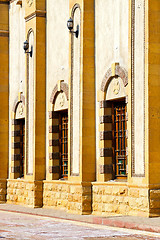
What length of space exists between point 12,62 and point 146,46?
→ 1325 centimetres

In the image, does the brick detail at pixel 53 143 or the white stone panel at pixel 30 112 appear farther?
the white stone panel at pixel 30 112

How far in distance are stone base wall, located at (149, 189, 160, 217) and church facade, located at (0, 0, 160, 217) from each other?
0.03 meters

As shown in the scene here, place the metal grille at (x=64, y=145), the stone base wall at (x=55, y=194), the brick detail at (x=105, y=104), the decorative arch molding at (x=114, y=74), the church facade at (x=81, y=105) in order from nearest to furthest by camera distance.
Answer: the church facade at (x=81, y=105), the decorative arch molding at (x=114, y=74), the brick detail at (x=105, y=104), the stone base wall at (x=55, y=194), the metal grille at (x=64, y=145)

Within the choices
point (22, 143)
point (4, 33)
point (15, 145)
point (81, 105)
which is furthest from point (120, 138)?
point (4, 33)

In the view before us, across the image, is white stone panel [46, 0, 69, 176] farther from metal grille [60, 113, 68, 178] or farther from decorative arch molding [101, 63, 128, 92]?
decorative arch molding [101, 63, 128, 92]

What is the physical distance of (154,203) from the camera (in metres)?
17.4

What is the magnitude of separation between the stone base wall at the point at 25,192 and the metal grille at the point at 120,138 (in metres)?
5.52

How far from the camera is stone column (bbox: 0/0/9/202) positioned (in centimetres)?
3025

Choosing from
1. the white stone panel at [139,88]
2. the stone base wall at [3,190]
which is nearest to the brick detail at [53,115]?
the stone base wall at [3,190]

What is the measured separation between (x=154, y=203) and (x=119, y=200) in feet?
8.06

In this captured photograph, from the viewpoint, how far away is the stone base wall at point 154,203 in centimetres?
1739

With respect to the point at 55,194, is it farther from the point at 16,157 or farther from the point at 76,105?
the point at 16,157

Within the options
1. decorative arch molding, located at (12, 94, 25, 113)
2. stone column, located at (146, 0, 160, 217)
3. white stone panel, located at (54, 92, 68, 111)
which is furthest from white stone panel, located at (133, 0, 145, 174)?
decorative arch molding, located at (12, 94, 25, 113)

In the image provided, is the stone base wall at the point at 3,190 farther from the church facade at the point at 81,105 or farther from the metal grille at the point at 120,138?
the metal grille at the point at 120,138
